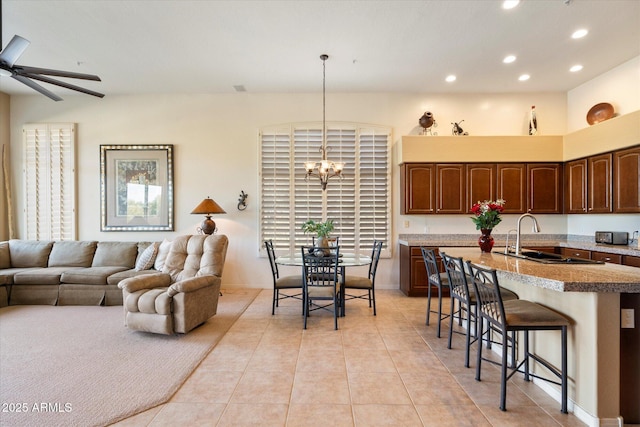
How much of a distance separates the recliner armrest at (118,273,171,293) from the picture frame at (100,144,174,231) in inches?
80.8

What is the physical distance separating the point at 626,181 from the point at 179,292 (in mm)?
5619

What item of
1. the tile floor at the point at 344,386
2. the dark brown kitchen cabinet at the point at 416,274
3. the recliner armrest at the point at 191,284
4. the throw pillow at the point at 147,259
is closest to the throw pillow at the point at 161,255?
the throw pillow at the point at 147,259

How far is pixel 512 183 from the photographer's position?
16.9ft

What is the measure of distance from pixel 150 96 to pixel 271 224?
10.5 ft

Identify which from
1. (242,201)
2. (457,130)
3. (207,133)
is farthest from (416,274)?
(207,133)

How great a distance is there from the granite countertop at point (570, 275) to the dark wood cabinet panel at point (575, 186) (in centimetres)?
288

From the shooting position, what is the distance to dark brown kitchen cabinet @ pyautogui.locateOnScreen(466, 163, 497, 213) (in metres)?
5.16

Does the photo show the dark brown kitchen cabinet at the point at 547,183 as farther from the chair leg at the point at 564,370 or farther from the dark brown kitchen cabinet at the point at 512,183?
the chair leg at the point at 564,370

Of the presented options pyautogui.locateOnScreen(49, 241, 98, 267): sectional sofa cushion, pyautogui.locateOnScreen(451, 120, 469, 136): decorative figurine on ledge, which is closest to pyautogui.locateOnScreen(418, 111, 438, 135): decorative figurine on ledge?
pyautogui.locateOnScreen(451, 120, 469, 136): decorative figurine on ledge

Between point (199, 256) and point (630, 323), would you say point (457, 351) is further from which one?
point (199, 256)

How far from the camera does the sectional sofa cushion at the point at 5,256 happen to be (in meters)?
4.80

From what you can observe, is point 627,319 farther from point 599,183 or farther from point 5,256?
point 5,256

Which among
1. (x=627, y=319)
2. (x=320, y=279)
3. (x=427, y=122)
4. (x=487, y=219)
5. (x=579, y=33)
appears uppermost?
(x=579, y=33)

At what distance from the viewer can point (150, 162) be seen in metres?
5.62
